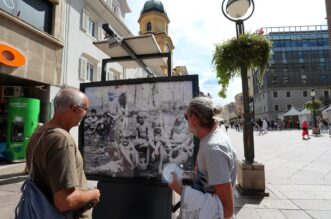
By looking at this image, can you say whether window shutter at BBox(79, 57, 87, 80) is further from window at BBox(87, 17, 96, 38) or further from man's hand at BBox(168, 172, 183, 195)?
man's hand at BBox(168, 172, 183, 195)

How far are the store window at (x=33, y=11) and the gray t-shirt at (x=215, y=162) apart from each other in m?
11.4

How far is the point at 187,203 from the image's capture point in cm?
175

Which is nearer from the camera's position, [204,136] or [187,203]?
[187,203]

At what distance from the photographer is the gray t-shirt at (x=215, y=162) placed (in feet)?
5.28

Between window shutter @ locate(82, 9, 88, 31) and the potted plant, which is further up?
window shutter @ locate(82, 9, 88, 31)

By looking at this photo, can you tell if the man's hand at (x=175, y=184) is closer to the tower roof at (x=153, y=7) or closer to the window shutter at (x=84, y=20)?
the window shutter at (x=84, y=20)

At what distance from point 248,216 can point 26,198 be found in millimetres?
3695

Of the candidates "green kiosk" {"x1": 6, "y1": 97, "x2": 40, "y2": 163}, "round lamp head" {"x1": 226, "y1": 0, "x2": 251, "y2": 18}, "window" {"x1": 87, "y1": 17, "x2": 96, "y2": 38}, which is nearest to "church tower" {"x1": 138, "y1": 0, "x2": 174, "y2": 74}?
"window" {"x1": 87, "y1": 17, "x2": 96, "y2": 38}

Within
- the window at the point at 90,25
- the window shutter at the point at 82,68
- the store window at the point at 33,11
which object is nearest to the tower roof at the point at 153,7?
the window at the point at 90,25

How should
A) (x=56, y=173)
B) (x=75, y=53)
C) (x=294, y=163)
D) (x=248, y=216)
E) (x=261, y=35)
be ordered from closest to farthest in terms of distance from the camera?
(x=56, y=173) → (x=248, y=216) → (x=261, y=35) → (x=294, y=163) → (x=75, y=53)

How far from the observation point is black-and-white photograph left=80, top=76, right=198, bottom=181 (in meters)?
2.95

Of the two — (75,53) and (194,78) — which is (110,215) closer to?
(194,78)

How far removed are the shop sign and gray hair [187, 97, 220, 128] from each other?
9978 mm

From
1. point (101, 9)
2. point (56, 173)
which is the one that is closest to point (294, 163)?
point (56, 173)
